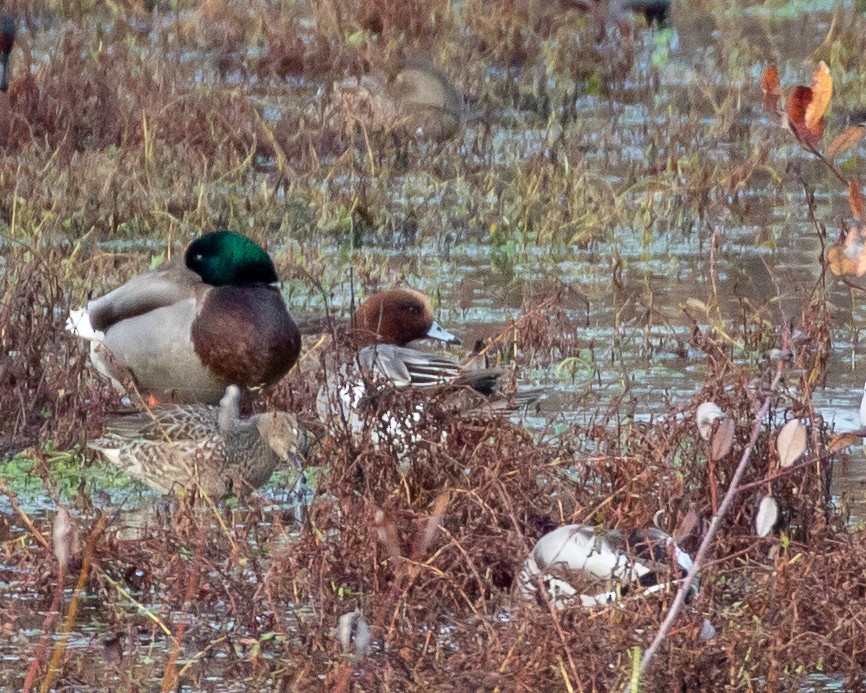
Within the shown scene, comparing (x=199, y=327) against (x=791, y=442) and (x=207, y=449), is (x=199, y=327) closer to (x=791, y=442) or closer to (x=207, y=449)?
(x=207, y=449)

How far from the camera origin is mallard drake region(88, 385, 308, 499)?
5316 mm

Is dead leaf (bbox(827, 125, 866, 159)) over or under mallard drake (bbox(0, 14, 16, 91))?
over

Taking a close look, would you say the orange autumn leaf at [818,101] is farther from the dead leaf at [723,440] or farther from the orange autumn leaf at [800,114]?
the dead leaf at [723,440]

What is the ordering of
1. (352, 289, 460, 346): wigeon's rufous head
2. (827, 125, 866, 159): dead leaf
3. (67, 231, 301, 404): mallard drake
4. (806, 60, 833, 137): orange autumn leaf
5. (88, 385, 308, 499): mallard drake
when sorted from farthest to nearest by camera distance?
(352, 289, 460, 346): wigeon's rufous head
(67, 231, 301, 404): mallard drake
(88, 385, 308, 499): mallard drake
(827, 125, 866, 159): dead leaf
(806, 60, 833, 137): orange autumn leaf

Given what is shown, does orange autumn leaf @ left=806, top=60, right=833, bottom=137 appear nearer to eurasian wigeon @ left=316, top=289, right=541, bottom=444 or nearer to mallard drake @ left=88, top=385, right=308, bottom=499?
eurasian wigeon @ left=316, top=289, right=541, bottom=444

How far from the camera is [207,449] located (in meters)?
5.34

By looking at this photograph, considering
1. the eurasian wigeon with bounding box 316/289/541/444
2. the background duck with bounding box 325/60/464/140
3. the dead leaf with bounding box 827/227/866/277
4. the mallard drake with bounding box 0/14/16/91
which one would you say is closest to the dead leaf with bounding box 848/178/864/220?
the dead leaf with bounding box 827/227/866/277

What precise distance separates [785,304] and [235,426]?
2.93m

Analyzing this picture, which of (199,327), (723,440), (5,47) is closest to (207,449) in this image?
(199,327)

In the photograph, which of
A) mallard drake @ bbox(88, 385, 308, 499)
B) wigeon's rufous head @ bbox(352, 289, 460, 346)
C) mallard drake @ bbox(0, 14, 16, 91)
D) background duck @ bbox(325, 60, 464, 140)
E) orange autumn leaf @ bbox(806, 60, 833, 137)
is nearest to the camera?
orange autumn leaf @ bbox(806, 60, 833, 137)

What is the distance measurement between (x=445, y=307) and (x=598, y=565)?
3.63 m

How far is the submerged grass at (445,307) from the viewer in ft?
12.9

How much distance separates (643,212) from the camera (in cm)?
898

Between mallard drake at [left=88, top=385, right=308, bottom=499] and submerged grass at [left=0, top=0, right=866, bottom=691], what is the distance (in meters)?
0.10
